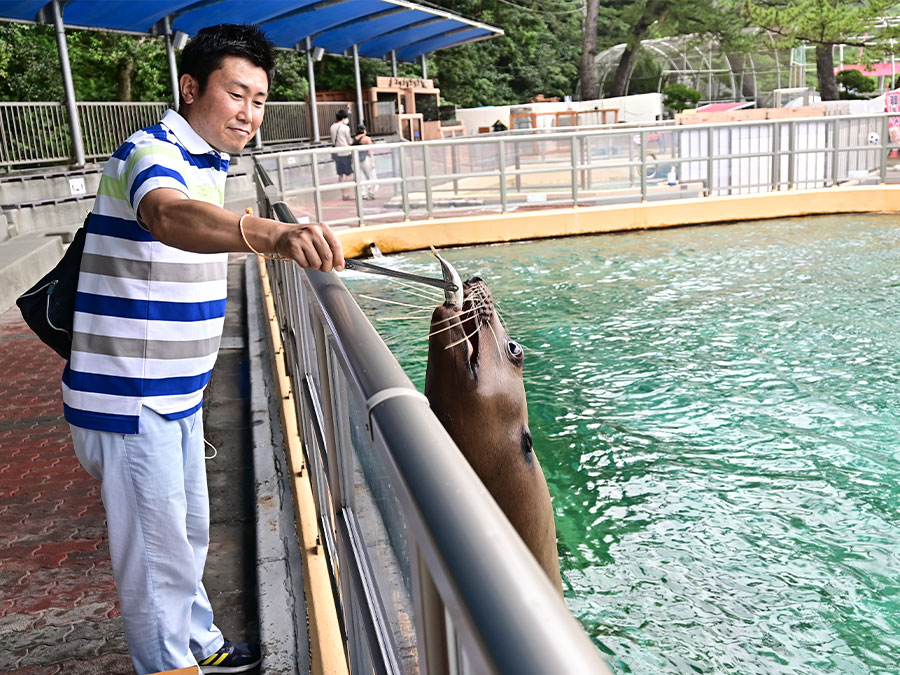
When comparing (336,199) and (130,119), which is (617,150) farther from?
(130,119)

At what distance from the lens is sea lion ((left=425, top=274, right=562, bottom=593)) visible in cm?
228

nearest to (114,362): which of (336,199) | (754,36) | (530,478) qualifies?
(530,478)

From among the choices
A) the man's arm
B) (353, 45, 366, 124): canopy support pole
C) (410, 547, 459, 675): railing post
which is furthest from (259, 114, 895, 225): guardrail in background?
(353, 45, 366, 124): canopy support pole

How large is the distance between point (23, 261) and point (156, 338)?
7.57 m

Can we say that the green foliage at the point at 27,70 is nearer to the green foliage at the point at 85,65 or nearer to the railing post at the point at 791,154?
the green foliage at the point at 85,65

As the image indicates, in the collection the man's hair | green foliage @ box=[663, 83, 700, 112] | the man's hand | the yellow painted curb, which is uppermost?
green foliage @ box=[663, 83, 700, 112]

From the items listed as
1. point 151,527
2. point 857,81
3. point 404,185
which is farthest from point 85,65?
point 151,527

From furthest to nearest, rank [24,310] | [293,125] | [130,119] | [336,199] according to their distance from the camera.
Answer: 1. [293,125]
2. [130,119]
3. [336,199]
4. [24,310]

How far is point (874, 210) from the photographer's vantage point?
14078 mm

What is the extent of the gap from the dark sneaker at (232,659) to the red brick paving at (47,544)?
32cm

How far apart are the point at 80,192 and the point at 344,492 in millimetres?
13300

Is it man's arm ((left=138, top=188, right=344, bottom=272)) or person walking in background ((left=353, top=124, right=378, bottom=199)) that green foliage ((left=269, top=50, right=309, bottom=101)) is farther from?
man's arm ((left=138, top=188, right=344, bottom=272))

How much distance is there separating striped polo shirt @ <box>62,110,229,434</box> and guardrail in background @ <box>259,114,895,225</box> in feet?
37.5

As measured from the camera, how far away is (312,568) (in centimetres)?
305
